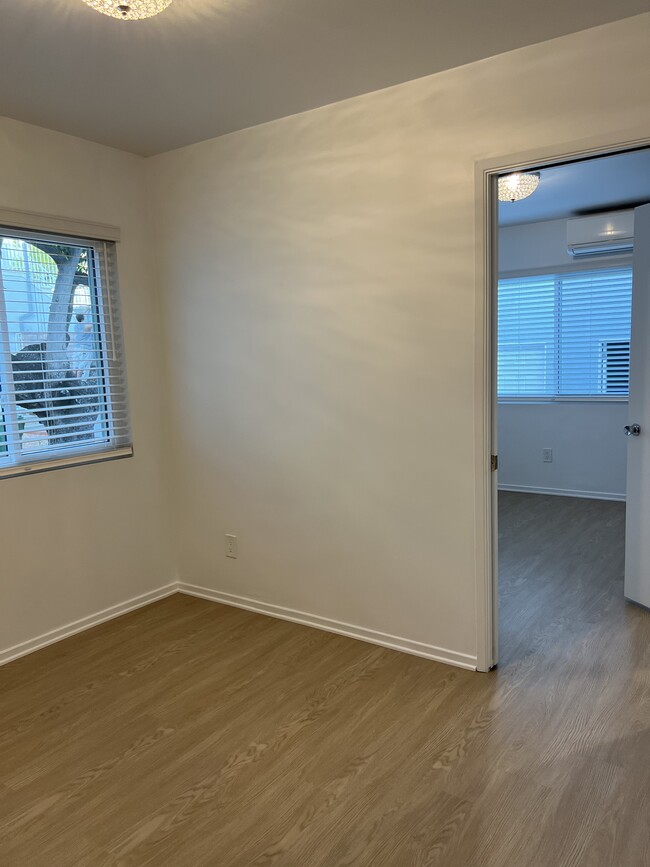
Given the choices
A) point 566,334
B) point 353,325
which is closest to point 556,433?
point 566,334

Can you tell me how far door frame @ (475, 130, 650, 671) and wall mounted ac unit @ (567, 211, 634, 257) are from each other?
10.9ft

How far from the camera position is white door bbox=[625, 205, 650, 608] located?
3.29 metres

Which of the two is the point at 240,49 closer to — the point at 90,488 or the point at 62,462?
the point at 62,462

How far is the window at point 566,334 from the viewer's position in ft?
19.1

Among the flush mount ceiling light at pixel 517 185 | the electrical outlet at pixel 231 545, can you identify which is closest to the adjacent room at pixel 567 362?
the flush mount ceiling light at pixel 517 185

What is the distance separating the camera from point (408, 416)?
295cm

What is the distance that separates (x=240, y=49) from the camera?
7.82ft

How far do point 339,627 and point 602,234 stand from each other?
416cm

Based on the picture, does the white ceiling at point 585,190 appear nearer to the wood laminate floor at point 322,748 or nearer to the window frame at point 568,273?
the window frame at point 568,273

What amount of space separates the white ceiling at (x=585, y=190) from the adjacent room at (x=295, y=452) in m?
0.09

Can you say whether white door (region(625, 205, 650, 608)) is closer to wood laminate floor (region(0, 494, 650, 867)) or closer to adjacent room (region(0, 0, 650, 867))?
adjacent room (region(0, 0, 650, 867))

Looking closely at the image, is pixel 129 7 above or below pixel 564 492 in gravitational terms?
above

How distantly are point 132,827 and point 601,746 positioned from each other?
1.62m

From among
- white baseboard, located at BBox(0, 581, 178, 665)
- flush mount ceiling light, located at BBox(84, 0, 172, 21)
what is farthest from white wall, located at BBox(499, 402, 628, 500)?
flush mount ceiling light, located at BBox(84, 0, 172, 21)
